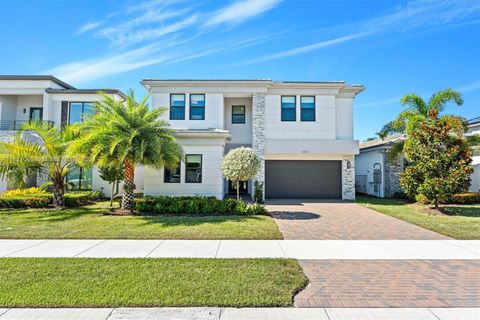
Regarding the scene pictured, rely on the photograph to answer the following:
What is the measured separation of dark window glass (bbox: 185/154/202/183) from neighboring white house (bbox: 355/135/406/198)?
Answer: 13015 millimetres

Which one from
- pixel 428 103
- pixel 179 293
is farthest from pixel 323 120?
pixel 179 293

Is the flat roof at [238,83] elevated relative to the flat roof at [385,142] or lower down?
elevated

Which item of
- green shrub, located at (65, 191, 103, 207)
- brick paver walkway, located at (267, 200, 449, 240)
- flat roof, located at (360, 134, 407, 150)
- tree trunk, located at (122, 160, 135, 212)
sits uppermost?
flat roof, located at (360, 134, 407, 150)

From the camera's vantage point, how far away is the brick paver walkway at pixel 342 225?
29.2ft

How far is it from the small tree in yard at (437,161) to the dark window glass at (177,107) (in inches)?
538

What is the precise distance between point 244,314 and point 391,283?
295 centimetres

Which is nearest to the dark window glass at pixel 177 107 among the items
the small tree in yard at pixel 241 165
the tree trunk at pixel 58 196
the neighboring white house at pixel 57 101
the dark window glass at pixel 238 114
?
the dark window glass at pixel 238 114

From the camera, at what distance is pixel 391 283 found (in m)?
5.11

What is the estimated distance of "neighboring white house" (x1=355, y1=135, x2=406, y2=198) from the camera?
20.0 m

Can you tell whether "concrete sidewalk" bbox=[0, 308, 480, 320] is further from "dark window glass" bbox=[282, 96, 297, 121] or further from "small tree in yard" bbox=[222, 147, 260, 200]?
"dark window glass" bbox=[282, 96, 297, 121]

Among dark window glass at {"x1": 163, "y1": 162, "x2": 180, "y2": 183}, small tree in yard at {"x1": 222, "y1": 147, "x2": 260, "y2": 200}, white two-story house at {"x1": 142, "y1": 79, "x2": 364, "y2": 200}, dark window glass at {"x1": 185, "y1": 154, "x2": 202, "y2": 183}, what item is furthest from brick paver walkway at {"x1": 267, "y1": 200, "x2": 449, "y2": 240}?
dark window glass at {"x1": 163, "y1": 162, "x2": 180, "y2": 183}

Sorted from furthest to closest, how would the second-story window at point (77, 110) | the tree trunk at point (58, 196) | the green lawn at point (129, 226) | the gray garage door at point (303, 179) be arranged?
1. the second-story window at point (77, 110)
2. the gray garage door at point (303, 179)
3. the tree trunk at point (58, 196)
4. the green lawn at point (129, 226)

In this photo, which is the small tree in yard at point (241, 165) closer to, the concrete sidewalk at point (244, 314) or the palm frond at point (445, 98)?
the concrete sidewalk at point (244, 314)

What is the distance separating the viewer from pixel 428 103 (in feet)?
54.7
